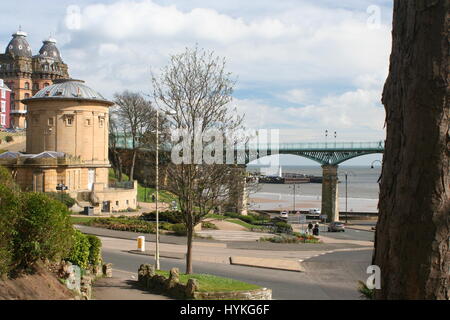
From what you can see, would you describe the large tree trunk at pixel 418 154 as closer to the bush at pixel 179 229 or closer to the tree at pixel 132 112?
the bush at pixel 179 229

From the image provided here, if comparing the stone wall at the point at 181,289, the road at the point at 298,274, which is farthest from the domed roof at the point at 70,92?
the stone wall at the point at 181,289

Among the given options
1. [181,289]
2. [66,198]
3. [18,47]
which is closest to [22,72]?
[18,47]

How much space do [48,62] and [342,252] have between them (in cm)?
8418

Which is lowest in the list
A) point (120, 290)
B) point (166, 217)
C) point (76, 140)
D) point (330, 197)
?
point (330, 197)

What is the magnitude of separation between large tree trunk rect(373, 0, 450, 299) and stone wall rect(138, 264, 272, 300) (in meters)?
10.7

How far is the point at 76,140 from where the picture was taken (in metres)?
52.8

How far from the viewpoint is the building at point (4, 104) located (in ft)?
298

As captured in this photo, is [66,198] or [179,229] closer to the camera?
[179,229]

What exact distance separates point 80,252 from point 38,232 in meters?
4.62

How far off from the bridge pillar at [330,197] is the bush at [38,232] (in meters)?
66.6

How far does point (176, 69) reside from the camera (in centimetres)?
1886

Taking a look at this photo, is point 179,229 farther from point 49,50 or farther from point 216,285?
point 49,50

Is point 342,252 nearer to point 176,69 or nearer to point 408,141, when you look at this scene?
point 176,69
